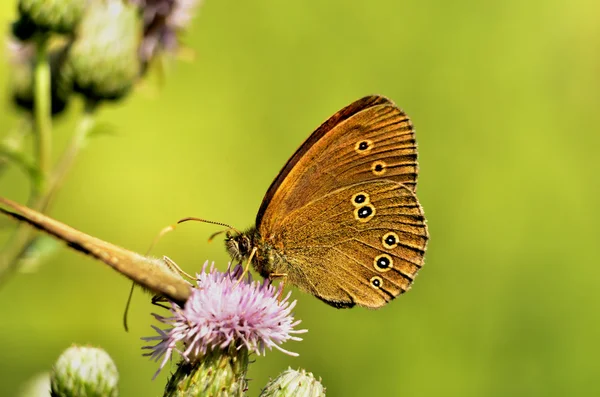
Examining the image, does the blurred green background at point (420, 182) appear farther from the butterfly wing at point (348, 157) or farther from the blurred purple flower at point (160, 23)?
the butterfly wing at point (348, 157)

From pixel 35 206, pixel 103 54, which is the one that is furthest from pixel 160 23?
pixel 35 206

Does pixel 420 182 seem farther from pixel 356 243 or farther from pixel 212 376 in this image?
pixel 212 376

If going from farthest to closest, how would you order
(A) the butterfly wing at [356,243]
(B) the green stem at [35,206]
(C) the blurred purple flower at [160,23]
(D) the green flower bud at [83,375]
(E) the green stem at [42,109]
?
(C) the blurred purple flower at [160,23]
(E) the green stem at [42,109]
(A) the butterfly wing at [356,243]
(B) the green stem at [35,206]
(D) the green flower bud at [83,375]

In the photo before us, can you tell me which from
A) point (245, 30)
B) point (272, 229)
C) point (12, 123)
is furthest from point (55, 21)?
point (245, 30)

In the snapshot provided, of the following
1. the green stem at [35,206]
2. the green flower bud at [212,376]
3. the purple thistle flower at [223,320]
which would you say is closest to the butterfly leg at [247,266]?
the purple thistle flower at [223,320]

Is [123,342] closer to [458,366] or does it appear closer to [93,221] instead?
[93,221]

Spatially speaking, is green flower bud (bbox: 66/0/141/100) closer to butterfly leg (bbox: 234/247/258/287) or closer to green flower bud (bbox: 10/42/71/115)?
green flower bud (bbox: 10/42/71/115)

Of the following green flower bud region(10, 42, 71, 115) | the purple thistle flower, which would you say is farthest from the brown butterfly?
green flower bud region(10, 42, 71, 115)
